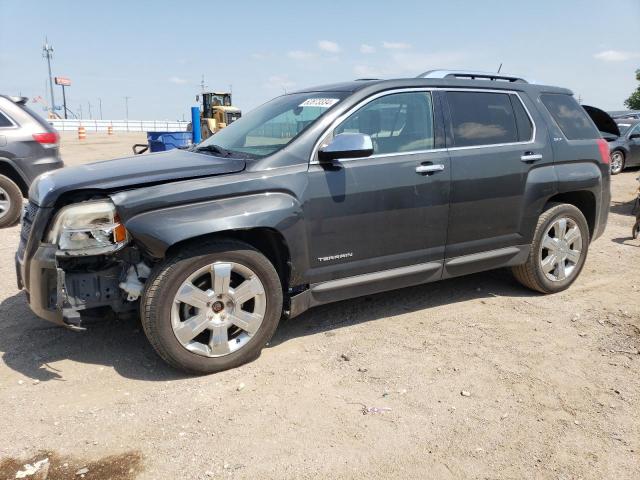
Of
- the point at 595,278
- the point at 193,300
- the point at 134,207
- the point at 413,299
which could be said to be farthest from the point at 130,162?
the point at 595,278

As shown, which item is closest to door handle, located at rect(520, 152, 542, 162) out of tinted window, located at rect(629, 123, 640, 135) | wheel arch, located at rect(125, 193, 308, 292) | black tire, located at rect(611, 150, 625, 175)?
wheel arch, located at rect(125, 193, 308, 292)

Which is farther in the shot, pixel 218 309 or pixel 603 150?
pixel 603 150

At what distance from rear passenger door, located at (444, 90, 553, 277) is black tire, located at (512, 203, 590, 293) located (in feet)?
0.46

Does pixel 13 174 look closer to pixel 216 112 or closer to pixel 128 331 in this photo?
pixel 128 331

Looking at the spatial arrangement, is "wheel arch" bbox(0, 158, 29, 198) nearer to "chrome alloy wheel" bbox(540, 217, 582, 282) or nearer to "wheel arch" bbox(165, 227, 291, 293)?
"wheel arch" bbox(165, 227, 291, 293)

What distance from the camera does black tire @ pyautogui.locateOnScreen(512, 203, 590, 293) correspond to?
15.2 ft

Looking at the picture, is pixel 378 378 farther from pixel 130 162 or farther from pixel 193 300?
pixel 130 162

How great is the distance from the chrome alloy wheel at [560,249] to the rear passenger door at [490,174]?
0.31 m

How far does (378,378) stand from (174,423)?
49.0 inches

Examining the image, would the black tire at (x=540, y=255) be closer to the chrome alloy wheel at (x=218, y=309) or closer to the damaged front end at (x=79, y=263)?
the chrome alloy wheel at (x=218, y=309)

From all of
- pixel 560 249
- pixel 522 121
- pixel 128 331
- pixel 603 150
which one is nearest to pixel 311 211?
pixel 128 331

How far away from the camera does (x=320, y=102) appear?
12.9ft

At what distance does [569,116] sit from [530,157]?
0.79m

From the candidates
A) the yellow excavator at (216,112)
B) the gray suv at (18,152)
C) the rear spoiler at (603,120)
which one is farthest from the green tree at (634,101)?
the gray suv at (18,152)
